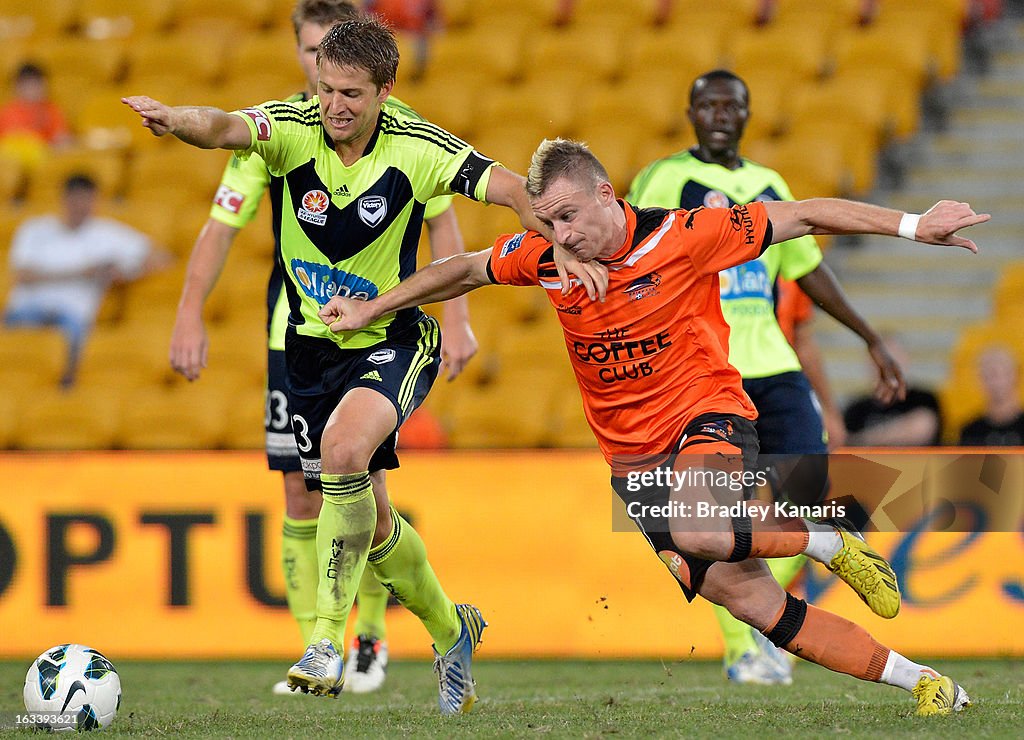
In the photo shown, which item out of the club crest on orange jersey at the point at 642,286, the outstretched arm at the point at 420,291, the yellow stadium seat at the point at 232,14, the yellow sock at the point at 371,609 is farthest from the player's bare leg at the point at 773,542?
the yellow stadium seat at the point at 232,14

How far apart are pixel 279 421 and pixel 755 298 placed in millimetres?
2151

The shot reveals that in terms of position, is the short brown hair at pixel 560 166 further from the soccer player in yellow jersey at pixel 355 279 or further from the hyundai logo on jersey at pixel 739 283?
the hyundai logo on jersey at pixel 739 283

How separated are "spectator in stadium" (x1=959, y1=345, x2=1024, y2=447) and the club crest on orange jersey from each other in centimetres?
416

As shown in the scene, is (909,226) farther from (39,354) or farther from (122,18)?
(122,18)

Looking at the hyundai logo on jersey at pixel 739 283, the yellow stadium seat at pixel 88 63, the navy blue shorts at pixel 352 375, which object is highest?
the yellow stadium seat at pixel 88 63

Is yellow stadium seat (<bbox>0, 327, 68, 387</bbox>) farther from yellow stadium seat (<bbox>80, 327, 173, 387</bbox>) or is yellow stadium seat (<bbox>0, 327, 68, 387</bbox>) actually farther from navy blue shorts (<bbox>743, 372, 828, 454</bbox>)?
navy blue shorts (<bbox>743, 372, 828, 454</bbox>)

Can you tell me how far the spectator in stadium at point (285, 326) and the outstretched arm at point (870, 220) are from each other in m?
1.63

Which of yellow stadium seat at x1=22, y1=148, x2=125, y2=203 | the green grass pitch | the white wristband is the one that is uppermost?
yellow stadium seat at x1=22, y1=148, x2=125, y2=203

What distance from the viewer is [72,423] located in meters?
10.1

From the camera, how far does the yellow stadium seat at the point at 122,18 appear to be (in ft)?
46.4

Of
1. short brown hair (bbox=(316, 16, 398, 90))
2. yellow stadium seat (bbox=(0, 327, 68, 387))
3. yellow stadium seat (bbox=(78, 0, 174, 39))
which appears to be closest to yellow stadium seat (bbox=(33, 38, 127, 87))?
yellow stadium seat (bbox=(78, 0, 174, 39))

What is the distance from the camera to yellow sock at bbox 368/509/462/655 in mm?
5703

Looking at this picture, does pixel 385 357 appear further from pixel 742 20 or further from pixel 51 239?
pixel 742 20

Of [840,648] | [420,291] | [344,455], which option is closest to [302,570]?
[344,455]
